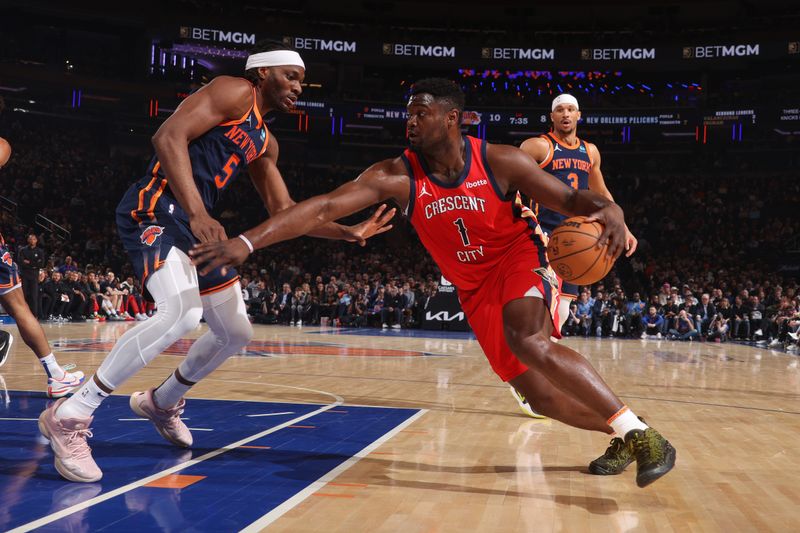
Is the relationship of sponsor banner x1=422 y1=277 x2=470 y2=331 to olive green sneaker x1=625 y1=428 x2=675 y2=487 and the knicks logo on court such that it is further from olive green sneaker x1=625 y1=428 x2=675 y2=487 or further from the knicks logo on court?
olive green sneaker x1=625 y1=428 x2=675 y2=487

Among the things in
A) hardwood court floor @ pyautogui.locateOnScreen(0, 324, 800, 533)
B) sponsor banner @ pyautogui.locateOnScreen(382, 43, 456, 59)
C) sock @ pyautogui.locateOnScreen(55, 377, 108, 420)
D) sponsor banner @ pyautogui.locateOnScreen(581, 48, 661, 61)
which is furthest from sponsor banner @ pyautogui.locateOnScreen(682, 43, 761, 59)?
sock @ pyautogui.locateOnScreen(55, 377, 108, 420)

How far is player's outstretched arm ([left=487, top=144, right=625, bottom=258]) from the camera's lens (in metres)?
3.53

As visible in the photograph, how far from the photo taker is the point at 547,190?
12.4ft

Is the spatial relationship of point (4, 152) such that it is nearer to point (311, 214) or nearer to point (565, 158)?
point (311, 214)

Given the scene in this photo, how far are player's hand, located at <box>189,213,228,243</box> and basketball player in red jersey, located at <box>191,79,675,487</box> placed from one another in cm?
16

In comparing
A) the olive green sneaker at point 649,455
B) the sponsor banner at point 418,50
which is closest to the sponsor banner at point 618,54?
the sponsor banner at point 418,50

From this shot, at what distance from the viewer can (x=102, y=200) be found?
1124 inches

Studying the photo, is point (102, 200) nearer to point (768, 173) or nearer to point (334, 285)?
point (334, 285)

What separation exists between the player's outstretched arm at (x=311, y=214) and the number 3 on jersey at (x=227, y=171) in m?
0.77

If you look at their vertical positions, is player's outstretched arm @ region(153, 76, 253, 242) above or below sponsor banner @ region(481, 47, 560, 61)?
below

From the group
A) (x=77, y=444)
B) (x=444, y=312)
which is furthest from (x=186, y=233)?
(x=444, y=312)

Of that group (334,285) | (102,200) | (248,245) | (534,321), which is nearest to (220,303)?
(248,245)

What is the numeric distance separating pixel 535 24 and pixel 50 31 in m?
20.3

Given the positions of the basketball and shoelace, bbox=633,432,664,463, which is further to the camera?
the basketball
